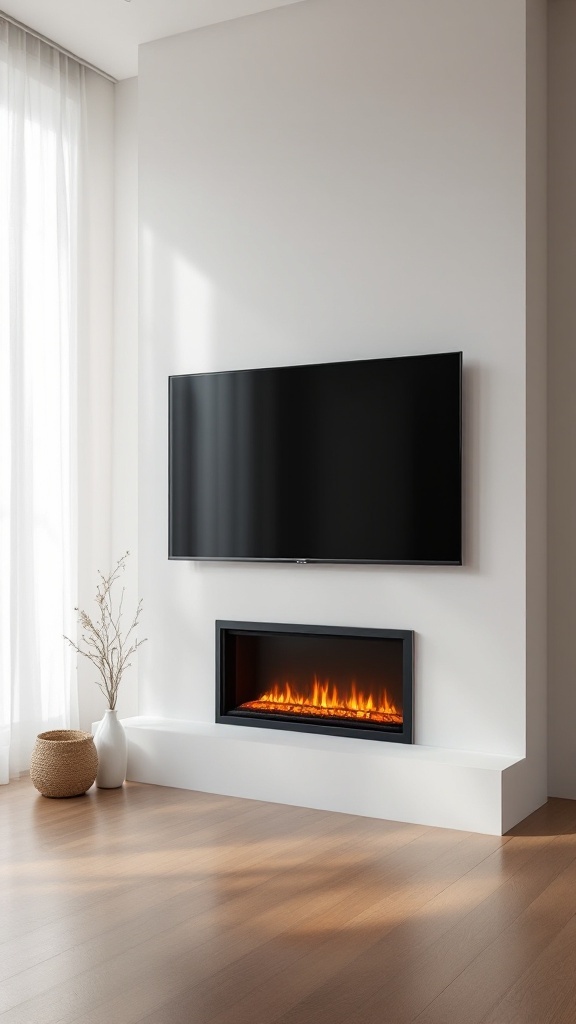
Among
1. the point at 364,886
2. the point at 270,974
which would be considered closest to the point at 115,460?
the point at 364,886

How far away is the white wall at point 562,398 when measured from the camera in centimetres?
391

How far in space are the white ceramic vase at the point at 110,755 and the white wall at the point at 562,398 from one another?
177 cm

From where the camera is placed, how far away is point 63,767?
3.89 meters

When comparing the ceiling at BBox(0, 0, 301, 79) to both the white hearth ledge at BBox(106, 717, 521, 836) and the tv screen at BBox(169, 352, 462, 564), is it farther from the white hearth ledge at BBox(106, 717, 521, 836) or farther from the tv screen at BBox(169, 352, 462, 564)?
the white hearth ledge at BBox(106, 717, 521, 836)

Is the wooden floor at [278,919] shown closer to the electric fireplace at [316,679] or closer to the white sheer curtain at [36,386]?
the electric fireplace at [316,679]

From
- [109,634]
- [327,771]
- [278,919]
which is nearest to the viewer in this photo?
[278,919]

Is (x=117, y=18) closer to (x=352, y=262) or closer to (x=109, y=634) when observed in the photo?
(x=352, y=262)

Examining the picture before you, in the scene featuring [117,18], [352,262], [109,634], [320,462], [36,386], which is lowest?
[109,634]

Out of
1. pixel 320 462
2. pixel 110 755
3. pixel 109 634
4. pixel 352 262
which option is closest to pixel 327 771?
pixel 110 755

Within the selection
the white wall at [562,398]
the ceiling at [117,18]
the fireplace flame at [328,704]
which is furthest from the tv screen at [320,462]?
the ceiling at [117,18]

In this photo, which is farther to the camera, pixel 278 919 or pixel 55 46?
pixel 55 46

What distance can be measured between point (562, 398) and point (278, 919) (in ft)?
7.62

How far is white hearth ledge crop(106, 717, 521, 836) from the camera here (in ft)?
11.5

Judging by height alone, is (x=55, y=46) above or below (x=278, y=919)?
above
